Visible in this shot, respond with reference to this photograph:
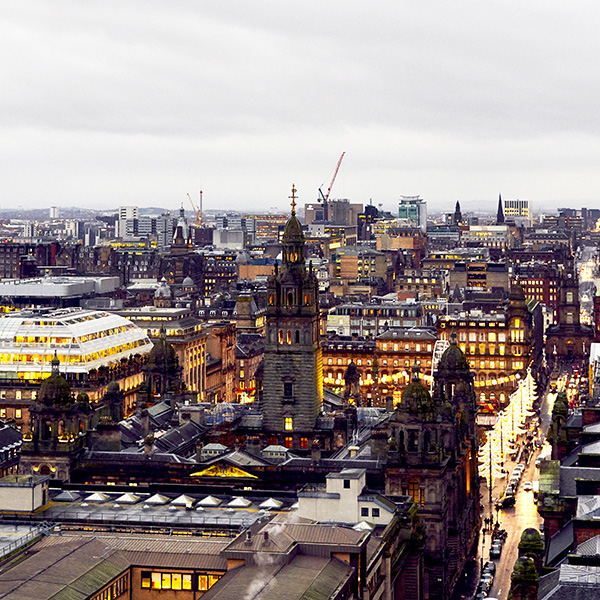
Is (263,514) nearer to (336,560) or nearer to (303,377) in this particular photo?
(336,560)

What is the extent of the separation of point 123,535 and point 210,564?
12714 mm

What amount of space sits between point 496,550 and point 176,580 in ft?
241

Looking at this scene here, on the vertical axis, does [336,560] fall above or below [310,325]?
below

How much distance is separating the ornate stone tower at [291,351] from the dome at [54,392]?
101ft

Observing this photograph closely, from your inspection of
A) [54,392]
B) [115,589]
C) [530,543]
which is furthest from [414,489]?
[530,543]

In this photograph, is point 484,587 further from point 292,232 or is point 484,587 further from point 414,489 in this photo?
point 292,232

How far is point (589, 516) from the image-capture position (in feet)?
355

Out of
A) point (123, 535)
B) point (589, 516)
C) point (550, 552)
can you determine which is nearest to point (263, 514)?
point (123, 535)

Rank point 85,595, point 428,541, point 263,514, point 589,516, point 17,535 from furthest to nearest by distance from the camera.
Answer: point 428,541 < point 263,514 < point 17,535 < point 85,595 < point 589,516

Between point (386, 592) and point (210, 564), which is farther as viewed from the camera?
point (386, 592)

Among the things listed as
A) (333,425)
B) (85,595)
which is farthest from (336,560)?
(333,425)

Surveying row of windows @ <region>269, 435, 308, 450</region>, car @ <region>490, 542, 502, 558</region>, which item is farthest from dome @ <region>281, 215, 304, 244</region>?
car @ <region>490, 542, 502, 558</region>

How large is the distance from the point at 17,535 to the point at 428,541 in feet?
169

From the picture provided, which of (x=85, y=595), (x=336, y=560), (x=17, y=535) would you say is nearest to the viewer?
(x=85, y=595)
